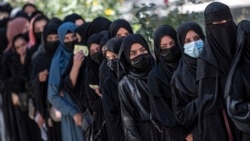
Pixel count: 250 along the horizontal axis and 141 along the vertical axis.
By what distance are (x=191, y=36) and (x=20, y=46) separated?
155 inches

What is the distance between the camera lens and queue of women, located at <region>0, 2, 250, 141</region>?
4.34 metres

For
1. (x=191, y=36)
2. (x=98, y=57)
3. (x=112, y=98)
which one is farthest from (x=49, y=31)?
(x=191, y=36)

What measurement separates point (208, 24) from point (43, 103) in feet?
10.5

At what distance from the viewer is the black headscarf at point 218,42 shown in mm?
4316

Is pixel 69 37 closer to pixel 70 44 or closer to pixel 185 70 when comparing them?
pixel 70 44

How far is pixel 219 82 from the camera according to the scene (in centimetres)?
439

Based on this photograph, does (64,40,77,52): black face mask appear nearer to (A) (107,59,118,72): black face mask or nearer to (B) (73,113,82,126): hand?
(B) (73,113,82,126): hand

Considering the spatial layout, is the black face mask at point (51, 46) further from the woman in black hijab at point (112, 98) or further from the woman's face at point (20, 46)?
the woman in black hijab at point (112, 98)

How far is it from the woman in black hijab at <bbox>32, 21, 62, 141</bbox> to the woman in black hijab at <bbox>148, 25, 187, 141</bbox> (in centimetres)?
227

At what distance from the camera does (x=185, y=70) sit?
15.3ft

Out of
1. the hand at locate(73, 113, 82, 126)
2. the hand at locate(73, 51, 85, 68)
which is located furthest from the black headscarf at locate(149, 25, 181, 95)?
the hand at locate(73, 113, 82, 126)

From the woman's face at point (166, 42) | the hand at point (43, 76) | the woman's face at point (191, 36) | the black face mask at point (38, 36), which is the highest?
the woman's face at point (191, 36)

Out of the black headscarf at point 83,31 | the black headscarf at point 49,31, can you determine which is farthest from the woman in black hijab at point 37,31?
the black headscarf at point 83,31

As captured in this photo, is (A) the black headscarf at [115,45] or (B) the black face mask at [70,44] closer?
(A) the black headscarf at [115,45]
